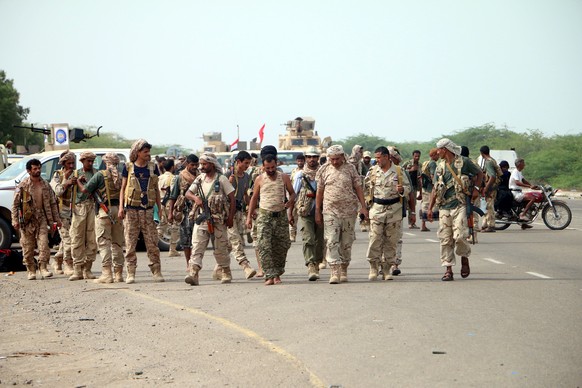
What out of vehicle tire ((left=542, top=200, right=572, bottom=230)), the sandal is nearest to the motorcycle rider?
vehicle tire ((left=542, top=200, right=572, bottom=230))

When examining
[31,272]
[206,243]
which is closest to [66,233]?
[31,272]

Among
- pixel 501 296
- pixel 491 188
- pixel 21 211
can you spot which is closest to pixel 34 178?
pixel 21 211

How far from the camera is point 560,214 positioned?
77.2 feet

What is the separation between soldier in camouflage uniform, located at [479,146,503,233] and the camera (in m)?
22.3

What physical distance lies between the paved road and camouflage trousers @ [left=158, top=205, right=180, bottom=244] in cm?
363

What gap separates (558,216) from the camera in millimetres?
23484

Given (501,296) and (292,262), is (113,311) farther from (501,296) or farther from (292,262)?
(292,262)

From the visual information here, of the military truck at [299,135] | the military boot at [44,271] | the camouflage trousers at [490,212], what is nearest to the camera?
the military boot at [44,271]

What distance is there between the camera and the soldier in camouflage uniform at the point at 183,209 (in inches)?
559

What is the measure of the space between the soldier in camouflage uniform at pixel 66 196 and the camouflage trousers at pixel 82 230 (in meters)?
0.19

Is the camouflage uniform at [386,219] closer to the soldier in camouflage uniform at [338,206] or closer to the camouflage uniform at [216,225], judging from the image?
the soldier in camouflage uniform at [338,206]

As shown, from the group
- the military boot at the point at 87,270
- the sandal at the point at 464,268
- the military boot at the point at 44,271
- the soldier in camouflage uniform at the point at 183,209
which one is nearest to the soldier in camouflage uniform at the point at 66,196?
the military boot at the point at 44,271

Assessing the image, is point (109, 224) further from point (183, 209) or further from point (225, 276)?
point (225, 276)

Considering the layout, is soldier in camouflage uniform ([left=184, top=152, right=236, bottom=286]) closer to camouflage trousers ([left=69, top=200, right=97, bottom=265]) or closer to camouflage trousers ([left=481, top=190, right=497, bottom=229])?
camouflage trousers ([left=69, top=200, right=97, bottom=265])
